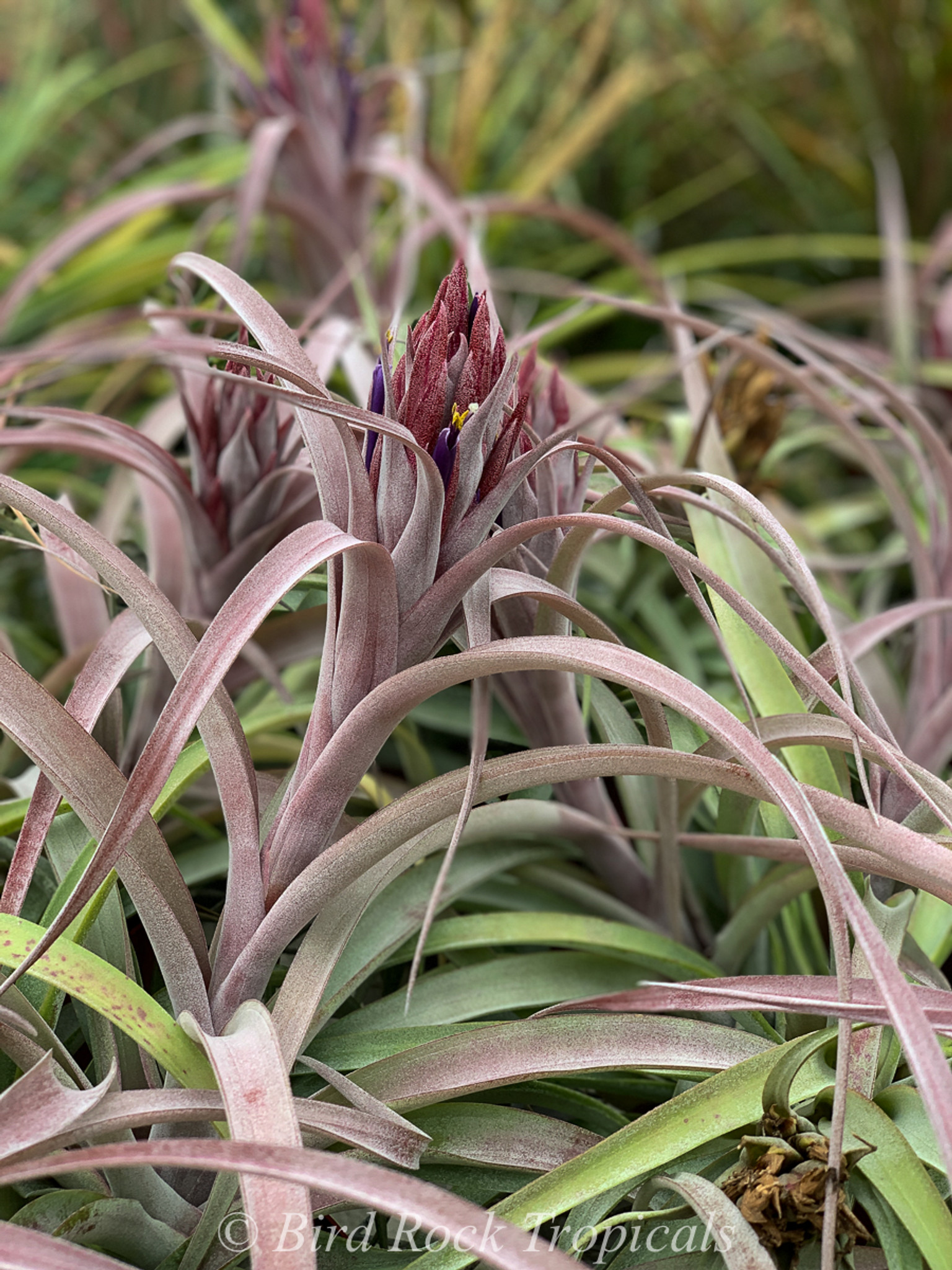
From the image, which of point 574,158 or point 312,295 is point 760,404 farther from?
point 574,158

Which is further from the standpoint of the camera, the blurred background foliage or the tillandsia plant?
the blurred background foliage

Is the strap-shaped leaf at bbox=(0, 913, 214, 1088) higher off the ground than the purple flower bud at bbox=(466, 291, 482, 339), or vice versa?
the purple flower bud at bbox=(466, 291, 482, 339)

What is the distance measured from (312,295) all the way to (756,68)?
909 millimetres

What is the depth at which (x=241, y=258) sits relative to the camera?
861 mm

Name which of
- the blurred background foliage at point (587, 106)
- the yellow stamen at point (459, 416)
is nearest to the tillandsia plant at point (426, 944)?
the yellow stamen at point (459, 416)

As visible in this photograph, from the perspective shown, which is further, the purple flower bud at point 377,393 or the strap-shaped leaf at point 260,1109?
the purple flower bud at point 377,393

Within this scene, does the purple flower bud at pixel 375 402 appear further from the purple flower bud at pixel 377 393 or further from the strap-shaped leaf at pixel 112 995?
the strap-shaped leaf at pixel 112 995

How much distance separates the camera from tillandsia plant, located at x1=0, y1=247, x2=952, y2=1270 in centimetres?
34

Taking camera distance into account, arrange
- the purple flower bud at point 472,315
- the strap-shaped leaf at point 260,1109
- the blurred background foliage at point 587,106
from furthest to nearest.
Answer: the blurred background foliage at point 587,106
the purple flower bud at point 472,315
the strap-shaped leaf at point 260,1109

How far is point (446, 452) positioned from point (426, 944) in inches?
9.5

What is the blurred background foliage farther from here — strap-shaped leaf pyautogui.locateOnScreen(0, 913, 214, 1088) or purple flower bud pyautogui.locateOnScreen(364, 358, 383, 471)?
strap-shaped leaf pyautogui.locateOnScreen(0, 913, 214, 1088)

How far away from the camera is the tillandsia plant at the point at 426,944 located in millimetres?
342

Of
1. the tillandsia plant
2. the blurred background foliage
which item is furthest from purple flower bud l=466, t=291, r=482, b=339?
the blurred background foliage

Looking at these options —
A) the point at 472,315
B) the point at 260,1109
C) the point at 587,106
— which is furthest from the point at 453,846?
the point at 587,106
